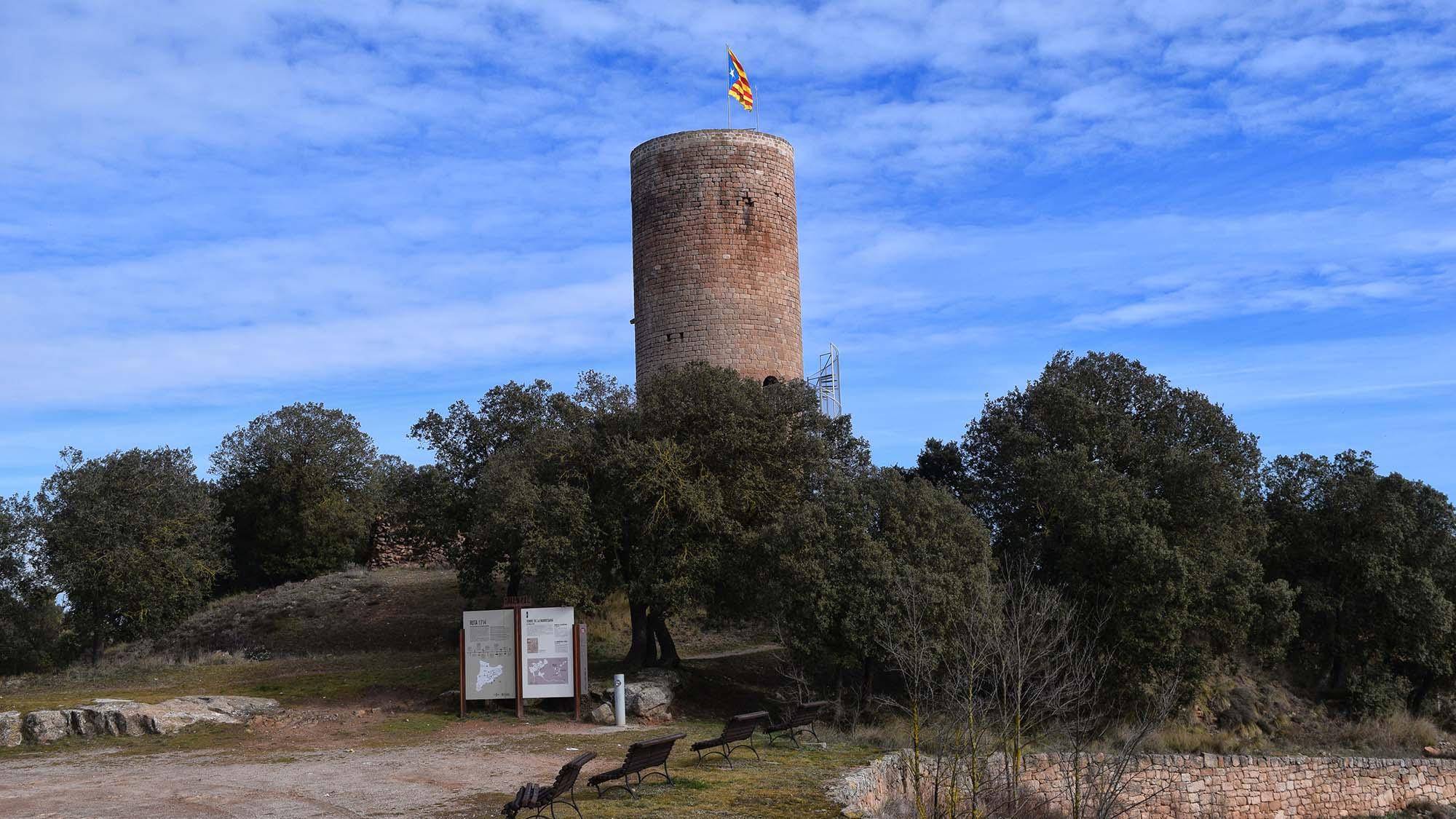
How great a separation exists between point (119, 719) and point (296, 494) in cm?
2253

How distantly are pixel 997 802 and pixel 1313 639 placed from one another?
1768 centimetres

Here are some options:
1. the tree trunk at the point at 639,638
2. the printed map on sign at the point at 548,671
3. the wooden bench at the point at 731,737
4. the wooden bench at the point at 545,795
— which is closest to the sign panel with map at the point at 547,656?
the printed map on sign at the point at 548,671

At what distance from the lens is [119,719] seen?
64.0 feet

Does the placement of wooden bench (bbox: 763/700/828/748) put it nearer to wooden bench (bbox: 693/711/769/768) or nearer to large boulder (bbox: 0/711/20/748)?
wooden bench (bbox: 693/711/769/768)

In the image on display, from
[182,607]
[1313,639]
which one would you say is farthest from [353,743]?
[1313,639]

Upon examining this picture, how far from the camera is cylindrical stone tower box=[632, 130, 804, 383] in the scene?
32562mm

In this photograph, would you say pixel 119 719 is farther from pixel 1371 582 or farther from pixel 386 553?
pixel 1371 582

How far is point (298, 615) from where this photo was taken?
113ft

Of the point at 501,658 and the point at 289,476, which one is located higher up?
the point at 289,476

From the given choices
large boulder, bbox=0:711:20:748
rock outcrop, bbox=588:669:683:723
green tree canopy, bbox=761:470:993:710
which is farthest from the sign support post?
large boulder, bbox=0:711:20:748

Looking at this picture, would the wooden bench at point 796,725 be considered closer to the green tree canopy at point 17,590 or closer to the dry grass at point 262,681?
the dry grass at point 262,681

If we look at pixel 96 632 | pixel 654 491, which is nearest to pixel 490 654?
pixel 654 491

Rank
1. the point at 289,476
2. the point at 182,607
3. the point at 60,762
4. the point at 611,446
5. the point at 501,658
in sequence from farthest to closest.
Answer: the point at 289,476
the point at 182,607
the point at 611,446
the point at 501,658
the point at 60,762

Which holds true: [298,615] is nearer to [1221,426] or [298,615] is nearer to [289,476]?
[289,476]
